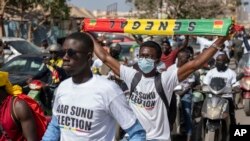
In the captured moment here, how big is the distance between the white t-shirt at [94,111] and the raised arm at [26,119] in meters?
0.39

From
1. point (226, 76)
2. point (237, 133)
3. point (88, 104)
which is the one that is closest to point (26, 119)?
point (88, 104)

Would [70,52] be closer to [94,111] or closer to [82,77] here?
[82,77]

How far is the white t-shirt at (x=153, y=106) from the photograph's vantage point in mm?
5004

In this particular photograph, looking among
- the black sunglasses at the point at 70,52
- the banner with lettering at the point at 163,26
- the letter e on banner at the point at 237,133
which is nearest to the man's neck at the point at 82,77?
the black sunglasses at the point at 70,52

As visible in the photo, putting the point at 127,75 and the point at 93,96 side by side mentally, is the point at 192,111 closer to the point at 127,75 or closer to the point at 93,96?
the point at 127,75

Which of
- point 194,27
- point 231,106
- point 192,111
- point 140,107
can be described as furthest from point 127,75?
point 192,111

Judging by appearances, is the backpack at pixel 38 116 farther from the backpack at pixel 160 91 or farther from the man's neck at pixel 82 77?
the backpack at pixel 160 91

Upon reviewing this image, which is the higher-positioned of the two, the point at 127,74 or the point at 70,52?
the point at 70,52

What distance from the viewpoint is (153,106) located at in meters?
5.07

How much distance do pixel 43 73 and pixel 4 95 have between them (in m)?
6.76

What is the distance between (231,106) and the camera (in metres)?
8.09

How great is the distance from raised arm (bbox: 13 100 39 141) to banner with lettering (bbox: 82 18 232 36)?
7.16ft

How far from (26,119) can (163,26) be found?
244 cm

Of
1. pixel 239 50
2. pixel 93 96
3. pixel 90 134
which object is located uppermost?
pixel 93 96
